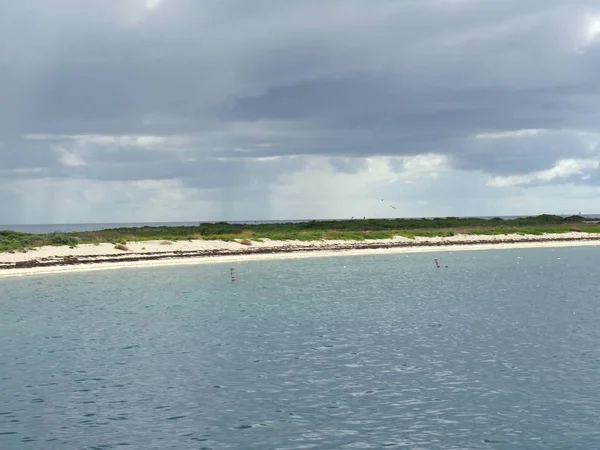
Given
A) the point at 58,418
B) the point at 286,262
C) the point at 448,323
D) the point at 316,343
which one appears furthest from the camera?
the point at 286,262

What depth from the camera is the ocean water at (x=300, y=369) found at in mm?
16359

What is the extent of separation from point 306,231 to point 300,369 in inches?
3588

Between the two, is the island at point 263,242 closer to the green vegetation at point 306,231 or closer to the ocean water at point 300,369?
the green vegetation at point 306,231

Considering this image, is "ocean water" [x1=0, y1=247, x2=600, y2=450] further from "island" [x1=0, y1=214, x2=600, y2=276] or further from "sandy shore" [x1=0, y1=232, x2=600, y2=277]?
"island" [x1=0, y1=214, x2=600, y2=276]

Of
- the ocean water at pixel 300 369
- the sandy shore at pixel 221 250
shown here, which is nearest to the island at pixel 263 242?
the sandy shore at pixel 221 250

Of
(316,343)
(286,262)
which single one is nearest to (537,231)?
(286,262)

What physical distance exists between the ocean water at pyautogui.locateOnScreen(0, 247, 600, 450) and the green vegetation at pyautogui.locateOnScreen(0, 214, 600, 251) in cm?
3819

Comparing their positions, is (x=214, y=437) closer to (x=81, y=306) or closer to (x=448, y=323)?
(x=448, y=323)

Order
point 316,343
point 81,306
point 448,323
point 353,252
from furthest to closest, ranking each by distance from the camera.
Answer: point 353,252, point 81,306, point 448,323, point 316,343

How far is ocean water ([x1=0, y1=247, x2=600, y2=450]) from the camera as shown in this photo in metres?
16.4

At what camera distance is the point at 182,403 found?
1909 centimetres

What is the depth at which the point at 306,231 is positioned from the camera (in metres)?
114

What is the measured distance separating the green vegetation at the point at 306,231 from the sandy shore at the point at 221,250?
2.62 m

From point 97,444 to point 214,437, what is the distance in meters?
2.74
